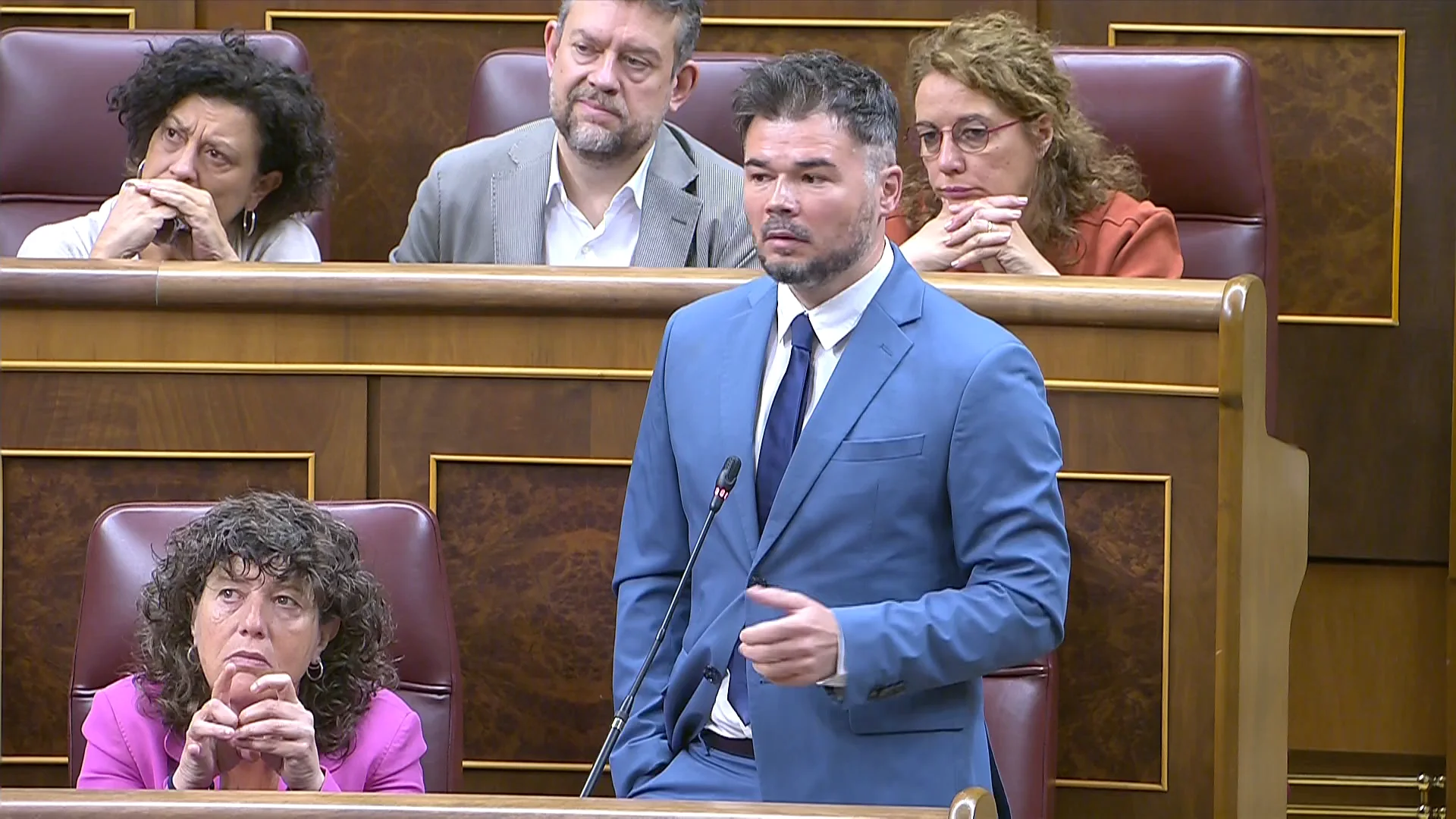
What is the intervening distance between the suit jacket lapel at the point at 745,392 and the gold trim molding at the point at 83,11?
1.19 m

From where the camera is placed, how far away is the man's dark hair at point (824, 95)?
1.18 metres

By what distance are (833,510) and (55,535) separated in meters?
0.66

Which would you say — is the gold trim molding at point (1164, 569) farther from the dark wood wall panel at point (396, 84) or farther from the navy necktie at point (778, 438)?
the dark wood wall panel at point (396, 84)

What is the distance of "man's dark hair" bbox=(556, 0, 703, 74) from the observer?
1725mm

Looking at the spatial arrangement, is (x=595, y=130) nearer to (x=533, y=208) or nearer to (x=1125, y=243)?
(x=533, y=208)

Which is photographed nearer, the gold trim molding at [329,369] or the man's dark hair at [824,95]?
the man's dark hair at [824,95]

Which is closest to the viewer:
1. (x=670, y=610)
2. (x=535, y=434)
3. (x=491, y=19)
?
(x=670, y=610)

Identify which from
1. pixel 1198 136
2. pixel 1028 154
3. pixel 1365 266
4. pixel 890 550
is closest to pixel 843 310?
pixel 890 550

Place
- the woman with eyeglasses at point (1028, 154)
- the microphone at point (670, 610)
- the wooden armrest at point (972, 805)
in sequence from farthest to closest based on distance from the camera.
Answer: the woman with eyeglasses at point (1028, 154), the microphone at point (670, 610), the wooden armrest at point (972, 805)

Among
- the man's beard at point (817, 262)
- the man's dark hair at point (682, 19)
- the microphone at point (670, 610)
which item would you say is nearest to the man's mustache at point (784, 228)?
the man's beard at point (817, 262)

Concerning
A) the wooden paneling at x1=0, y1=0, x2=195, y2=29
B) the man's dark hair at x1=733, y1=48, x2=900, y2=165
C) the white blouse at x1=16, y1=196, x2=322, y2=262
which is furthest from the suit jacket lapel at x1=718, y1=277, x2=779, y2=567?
the wooden paneling at x1=0, y1=0, x2=195, y2=29

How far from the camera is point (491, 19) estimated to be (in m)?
2.15

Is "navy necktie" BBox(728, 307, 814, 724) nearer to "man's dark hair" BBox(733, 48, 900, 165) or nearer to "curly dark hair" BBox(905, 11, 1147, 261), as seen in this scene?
"man's dark hair" BBox(733, 48, 900, 165)

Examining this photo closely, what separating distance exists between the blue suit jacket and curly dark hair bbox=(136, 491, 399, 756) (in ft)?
0.54
